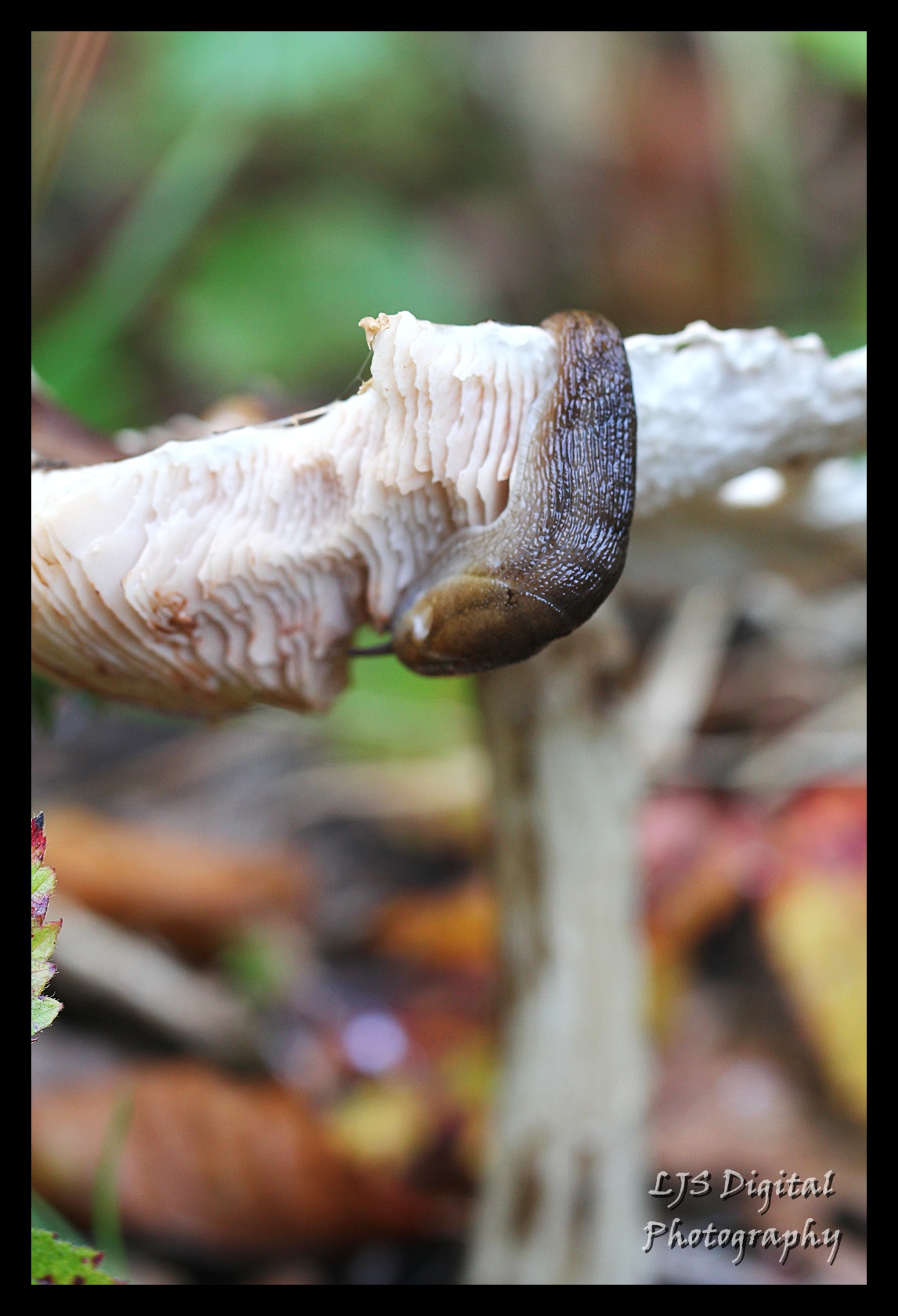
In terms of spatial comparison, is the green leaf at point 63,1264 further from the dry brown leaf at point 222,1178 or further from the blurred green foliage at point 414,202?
the blurred green foliage at point 414,202

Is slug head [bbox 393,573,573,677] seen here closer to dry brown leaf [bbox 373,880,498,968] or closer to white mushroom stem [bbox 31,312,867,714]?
white mushroom stem [bbox 31,312,867,714]

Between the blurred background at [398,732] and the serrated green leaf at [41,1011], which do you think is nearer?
the serrated green leaf at [41,1011]

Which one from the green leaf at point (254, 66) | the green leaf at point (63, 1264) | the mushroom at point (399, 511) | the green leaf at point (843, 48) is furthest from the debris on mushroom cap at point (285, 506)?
the green leaf at point (254, 66)

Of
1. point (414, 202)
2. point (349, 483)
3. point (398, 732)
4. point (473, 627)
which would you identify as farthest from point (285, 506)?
point (414, 202)

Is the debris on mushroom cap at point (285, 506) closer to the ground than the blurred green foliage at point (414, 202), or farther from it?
closer to the ground

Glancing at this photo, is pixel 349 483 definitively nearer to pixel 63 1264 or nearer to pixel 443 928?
pixel 63 1264

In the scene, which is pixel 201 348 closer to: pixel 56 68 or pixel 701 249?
pixel 56 68

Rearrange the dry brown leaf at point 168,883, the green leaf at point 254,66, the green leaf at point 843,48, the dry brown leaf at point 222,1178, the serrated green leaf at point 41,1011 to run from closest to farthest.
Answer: the serrated green leaf at point 41,1011, the dry brown leaf at point 222,1178, the green leaf at point 843,48, the dry brown leaf at point 168,883, the green leaf at point 254,66

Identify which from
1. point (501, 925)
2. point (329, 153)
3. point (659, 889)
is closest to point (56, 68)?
point (501, 925)
